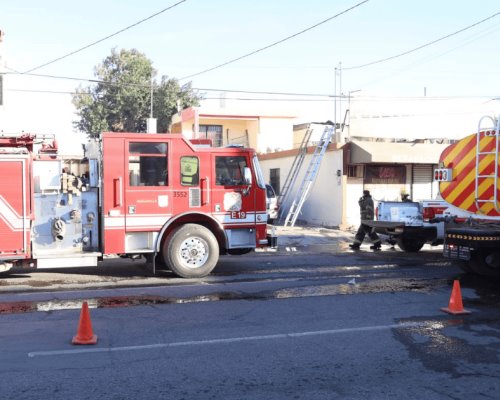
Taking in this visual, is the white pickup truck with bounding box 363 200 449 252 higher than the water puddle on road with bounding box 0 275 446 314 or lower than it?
higher

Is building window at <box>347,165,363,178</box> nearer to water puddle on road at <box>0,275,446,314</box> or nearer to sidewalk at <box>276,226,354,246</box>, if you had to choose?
sidewalk at <box>276,226,354,246</box>

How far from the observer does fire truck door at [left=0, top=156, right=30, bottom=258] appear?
941 cm

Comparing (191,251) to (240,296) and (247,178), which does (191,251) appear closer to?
(247,178)

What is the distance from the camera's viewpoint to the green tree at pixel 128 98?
41594 millimetres

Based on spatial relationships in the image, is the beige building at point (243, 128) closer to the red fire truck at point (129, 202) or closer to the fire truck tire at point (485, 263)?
the red fire truck at point (129, 202)

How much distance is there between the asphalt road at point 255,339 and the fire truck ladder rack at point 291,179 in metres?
12.8

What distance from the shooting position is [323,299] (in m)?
8.55

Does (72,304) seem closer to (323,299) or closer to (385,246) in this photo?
(323,299)

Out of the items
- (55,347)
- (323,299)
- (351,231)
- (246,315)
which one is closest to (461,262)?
(323,299)

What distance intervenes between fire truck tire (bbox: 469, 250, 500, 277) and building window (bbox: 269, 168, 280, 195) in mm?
15426

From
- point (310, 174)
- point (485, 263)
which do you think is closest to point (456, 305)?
point (485, 263)

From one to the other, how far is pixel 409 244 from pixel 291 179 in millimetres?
9120

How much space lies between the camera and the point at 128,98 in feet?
136

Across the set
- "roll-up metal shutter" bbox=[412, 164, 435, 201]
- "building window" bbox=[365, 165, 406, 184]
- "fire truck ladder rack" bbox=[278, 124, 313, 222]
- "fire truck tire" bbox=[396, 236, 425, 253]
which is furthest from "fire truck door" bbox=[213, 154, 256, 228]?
"roll-up metal shutter" bbox=[412, 164, 435, 201]
